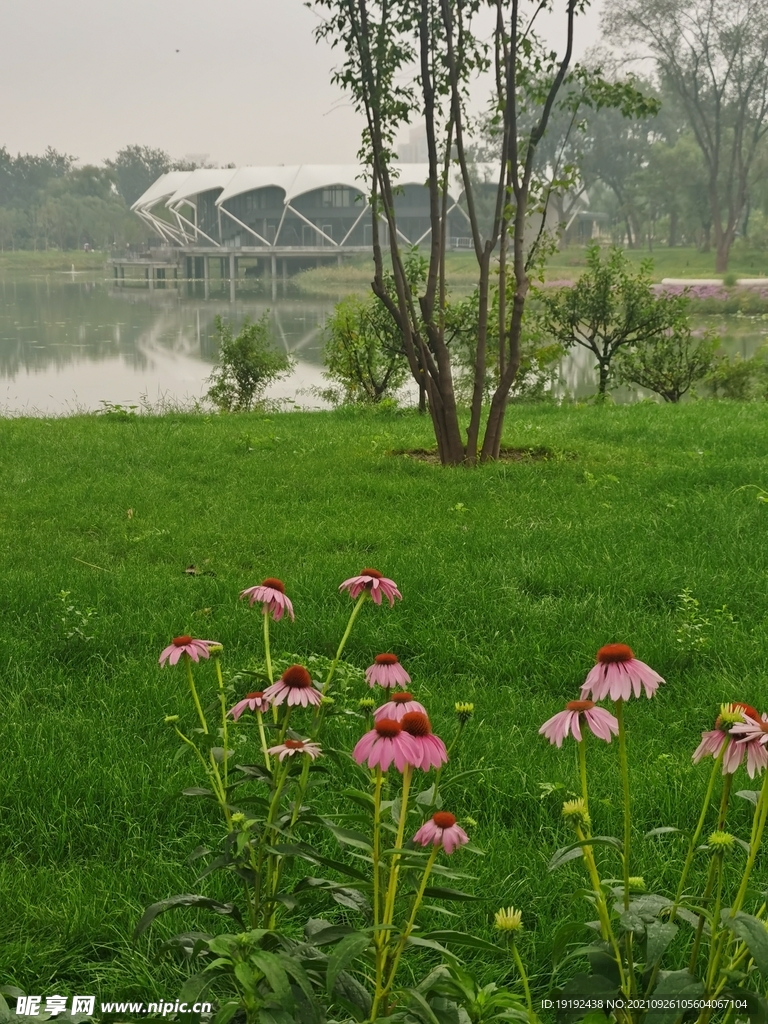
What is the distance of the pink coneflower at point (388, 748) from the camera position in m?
0.84

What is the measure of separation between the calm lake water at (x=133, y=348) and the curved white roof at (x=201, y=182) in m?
14.8

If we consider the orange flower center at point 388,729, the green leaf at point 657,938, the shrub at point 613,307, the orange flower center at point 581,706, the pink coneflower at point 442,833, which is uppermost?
the shrub at point 613,307

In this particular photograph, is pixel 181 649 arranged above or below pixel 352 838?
above

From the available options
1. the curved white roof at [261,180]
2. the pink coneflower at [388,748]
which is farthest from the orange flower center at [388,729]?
the curved white roof at [261,180]

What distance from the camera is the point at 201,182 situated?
46.0 meters

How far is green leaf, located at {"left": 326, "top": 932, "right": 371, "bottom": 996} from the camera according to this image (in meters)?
0.84

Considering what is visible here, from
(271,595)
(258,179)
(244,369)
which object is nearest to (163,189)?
(258,179)

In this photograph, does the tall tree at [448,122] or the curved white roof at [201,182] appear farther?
the curved white roof at [201,182]

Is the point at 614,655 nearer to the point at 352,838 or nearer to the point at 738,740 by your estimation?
the point at 738,740

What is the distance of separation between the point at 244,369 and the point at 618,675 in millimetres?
9077

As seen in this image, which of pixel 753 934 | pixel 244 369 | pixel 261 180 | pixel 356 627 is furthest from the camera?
pixel 261 180

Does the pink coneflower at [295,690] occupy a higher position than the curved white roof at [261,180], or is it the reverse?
the curved white roof at [261,180]

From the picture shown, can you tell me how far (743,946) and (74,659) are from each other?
1.92 meters

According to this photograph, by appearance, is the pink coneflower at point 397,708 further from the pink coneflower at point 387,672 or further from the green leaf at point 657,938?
the green leaf at point 657,938
